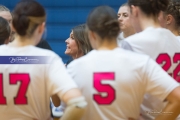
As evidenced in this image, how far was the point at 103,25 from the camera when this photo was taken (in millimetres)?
2135

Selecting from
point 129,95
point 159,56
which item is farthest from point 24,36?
point 159,56

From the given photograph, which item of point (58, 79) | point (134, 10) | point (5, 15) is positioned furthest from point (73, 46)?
point (58, 79)

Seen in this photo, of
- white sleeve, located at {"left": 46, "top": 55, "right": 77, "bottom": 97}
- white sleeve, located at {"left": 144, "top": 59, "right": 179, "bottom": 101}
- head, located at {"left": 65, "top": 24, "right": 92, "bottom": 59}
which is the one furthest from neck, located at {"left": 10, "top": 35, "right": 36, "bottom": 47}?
head, located at {"left": 65, "top": 24, "right": 92, "bottom": 59}

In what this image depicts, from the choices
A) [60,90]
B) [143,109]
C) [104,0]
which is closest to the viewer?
[60,90]

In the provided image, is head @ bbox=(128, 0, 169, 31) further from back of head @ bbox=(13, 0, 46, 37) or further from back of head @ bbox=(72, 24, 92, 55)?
back of head @ bbox=(72, 24, 92, 55)

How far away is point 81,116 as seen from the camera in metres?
2.09

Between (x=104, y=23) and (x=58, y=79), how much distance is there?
1.15ft

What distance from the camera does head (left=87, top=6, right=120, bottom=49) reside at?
7.02 feet

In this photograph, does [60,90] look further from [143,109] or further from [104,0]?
[104,0]

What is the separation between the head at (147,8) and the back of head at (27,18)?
1.73 ft

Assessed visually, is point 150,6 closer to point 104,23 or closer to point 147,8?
point 147,8

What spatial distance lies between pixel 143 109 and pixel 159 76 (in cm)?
32

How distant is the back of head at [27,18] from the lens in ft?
7.00

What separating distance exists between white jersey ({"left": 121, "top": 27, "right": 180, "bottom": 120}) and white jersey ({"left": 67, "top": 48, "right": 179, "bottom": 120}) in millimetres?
222
